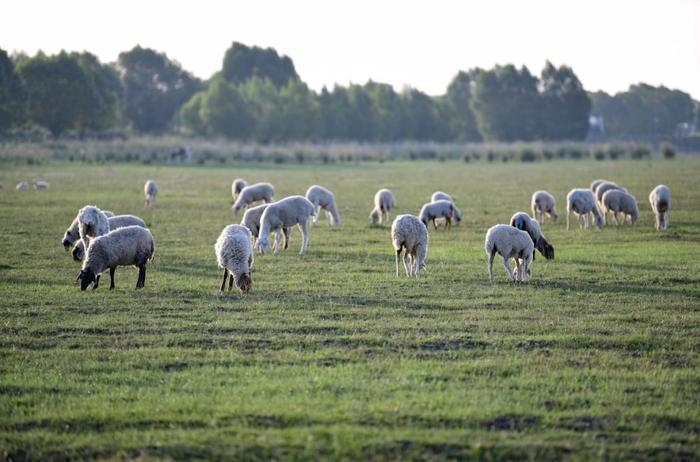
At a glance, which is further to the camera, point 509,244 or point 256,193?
point 256,193

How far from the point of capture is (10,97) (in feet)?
291

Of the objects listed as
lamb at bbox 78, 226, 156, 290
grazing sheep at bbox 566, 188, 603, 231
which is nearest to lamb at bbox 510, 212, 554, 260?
lamb at bbox 78, 226, 156, 290

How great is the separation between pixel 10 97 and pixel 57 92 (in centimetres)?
766

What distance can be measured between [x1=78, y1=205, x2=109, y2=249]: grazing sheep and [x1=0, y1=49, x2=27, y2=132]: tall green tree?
74.4 metres

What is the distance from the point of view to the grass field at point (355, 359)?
27.1ft

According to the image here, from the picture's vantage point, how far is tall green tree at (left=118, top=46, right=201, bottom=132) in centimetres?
14162

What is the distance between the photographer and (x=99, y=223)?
19125 mm

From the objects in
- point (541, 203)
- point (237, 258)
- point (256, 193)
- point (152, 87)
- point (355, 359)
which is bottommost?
point (355, 359)

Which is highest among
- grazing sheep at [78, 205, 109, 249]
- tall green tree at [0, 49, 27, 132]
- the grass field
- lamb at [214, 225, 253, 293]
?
tall green tree at [0, 49, 27, 132]

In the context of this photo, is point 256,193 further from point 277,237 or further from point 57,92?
point 57,92

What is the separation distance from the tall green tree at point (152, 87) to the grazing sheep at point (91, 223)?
11962 centimetres

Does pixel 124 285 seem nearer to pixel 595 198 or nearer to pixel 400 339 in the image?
pixel 400 339

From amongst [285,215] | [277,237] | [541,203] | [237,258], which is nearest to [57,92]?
[541,203]

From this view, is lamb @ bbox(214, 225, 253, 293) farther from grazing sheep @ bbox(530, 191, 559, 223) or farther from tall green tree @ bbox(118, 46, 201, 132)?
tall green tree @ bbox(118, 46, 201, 132)
